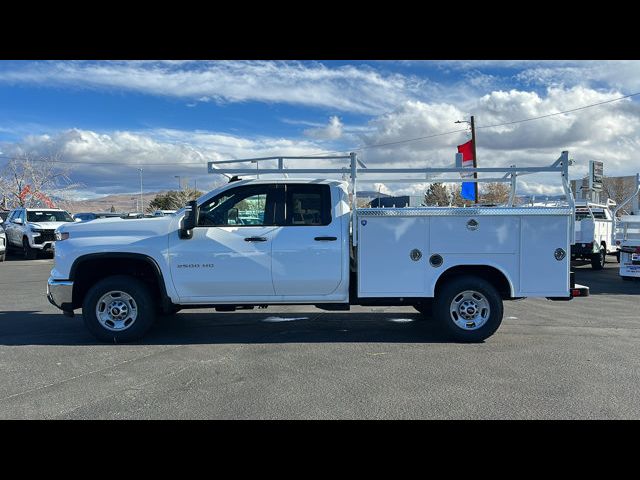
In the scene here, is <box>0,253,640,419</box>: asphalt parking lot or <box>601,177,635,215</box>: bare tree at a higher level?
<box>601,177,635,215</box>: bare tree

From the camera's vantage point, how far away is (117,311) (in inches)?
251

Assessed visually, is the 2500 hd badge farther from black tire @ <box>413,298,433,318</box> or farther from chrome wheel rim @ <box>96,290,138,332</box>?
black tire @ <box>413,298,433,318</box>

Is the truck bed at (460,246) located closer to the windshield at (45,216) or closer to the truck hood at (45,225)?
the truck hood at (45,225)

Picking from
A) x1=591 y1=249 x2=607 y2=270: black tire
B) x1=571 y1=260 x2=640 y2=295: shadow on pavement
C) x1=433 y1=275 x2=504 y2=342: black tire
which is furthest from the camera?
x1=591 y1=249 x2=607 y2=270: black tire

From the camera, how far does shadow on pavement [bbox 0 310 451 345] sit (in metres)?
6.59

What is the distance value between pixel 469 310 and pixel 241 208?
10.7ft

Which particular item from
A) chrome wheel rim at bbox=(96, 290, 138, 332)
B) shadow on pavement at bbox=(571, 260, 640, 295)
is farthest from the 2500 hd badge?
shadow on pavement at bbox=(571, 260, 640, 295)

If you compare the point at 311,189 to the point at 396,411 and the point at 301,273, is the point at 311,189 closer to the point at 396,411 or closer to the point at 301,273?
the point at 301,273

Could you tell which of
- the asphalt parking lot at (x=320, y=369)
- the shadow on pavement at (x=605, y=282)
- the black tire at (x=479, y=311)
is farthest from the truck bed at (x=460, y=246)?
the shadow on pavement at (x=605, y=282)

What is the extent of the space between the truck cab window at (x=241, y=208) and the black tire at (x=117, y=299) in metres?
1.23

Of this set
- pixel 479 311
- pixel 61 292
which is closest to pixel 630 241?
pixel 479 311

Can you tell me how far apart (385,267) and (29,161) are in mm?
52577

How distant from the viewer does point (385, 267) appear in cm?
642

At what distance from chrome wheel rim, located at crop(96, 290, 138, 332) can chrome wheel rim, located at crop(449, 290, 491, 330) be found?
4132mm
